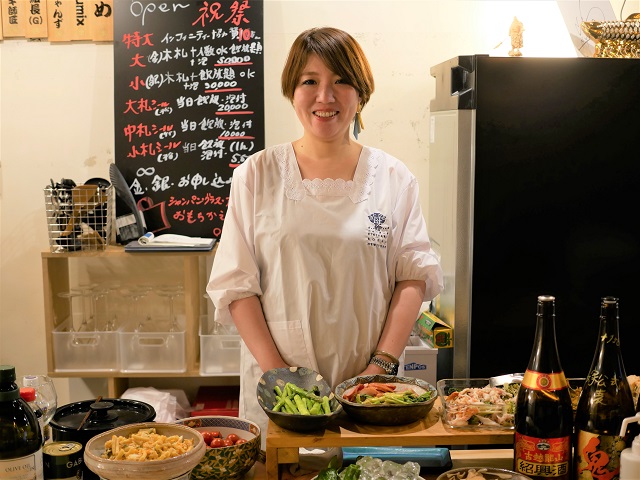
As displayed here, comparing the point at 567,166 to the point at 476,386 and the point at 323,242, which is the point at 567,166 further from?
the point at 476,386

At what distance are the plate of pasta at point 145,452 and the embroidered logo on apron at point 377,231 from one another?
84cm

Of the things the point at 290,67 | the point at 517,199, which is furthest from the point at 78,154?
the point at 517,199

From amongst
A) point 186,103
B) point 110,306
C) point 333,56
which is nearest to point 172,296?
point 110,306

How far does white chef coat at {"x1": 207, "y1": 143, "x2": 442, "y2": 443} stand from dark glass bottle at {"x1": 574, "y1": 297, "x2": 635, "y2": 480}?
731 mm

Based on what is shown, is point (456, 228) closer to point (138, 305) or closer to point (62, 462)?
point (138, 305)

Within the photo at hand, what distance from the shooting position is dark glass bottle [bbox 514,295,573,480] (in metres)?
1.37

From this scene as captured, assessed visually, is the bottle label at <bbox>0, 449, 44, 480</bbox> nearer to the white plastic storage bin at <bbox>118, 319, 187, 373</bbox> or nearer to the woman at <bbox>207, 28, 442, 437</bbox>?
the woman at <bbox>207, 28, 442, 437</bbox>

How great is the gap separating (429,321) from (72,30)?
6.37ft

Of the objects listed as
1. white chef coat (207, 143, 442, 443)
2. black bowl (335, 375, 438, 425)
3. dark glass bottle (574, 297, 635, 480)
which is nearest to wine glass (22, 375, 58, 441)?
white chef coat (207, 143, 442, 443)

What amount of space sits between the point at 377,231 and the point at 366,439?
2.49 ft

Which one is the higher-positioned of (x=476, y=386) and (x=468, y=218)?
(x=468, y=218)

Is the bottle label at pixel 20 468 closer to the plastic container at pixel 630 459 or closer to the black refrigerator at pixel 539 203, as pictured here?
the plastic container at pixel 630 459

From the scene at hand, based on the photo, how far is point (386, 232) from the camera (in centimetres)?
211

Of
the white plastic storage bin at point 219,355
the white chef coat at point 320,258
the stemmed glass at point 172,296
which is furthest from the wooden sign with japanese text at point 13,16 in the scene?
the white chef coat at point 320,258
